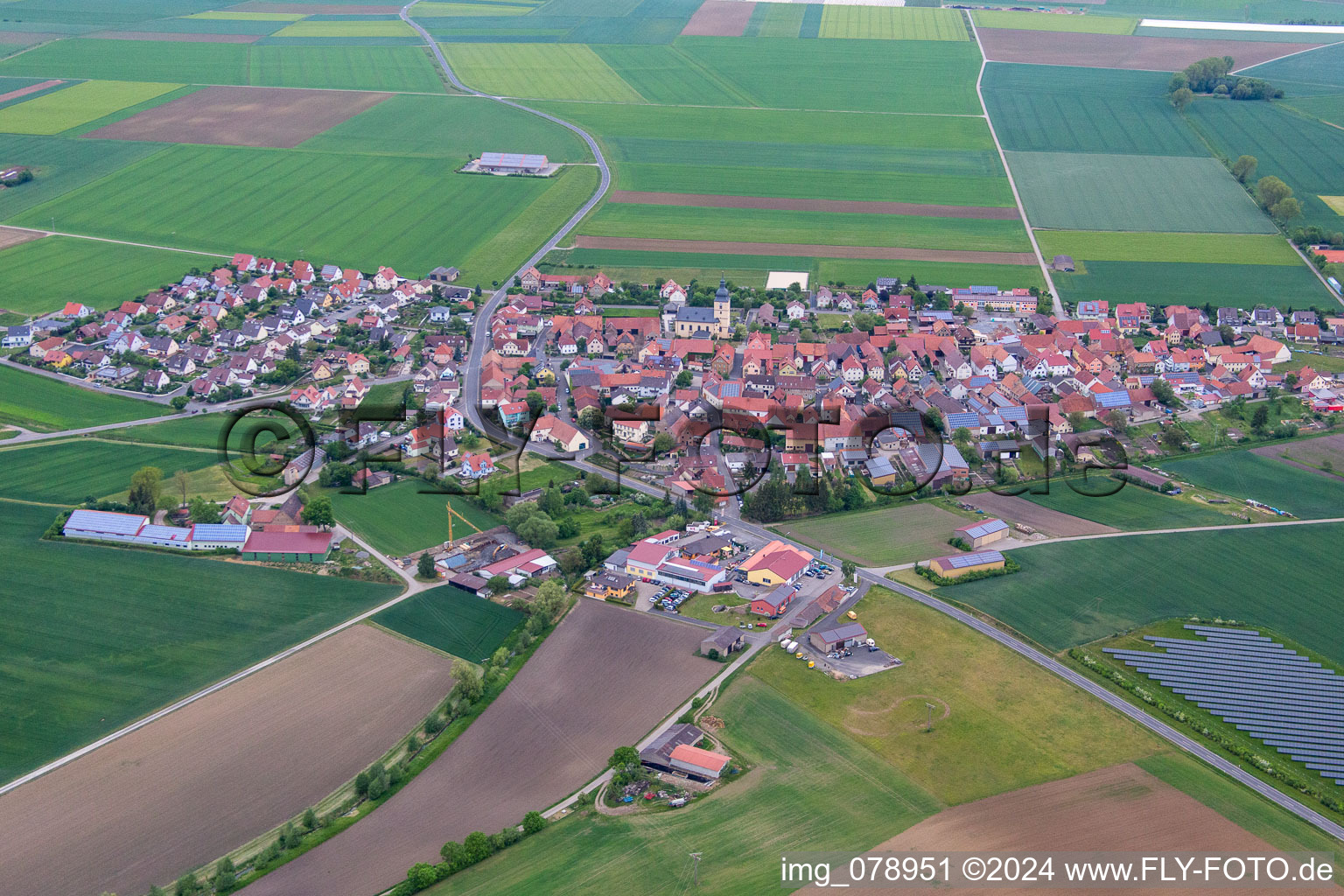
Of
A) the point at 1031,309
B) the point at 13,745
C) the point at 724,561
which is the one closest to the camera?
the point at 13,745

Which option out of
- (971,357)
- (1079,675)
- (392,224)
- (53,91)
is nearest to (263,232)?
(392,224)

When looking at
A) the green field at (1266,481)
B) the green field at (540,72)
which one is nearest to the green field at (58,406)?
the green field at (1266,481)

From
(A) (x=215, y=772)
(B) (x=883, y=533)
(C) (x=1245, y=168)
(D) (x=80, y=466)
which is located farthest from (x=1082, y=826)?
(C) (x=1245, y=168)

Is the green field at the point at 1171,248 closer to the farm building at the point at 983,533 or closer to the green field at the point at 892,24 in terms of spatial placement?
the farm building at the point at 983,533

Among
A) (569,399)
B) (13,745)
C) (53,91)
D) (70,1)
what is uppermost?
(70,1)

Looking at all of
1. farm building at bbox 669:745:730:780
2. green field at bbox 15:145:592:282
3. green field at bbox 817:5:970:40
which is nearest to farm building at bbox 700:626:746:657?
farm building at bbox 669:745:730:780

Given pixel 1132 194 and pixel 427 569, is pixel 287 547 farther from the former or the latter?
pixel 1132 194

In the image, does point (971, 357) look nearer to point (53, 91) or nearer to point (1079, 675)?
point (1079, 675)
